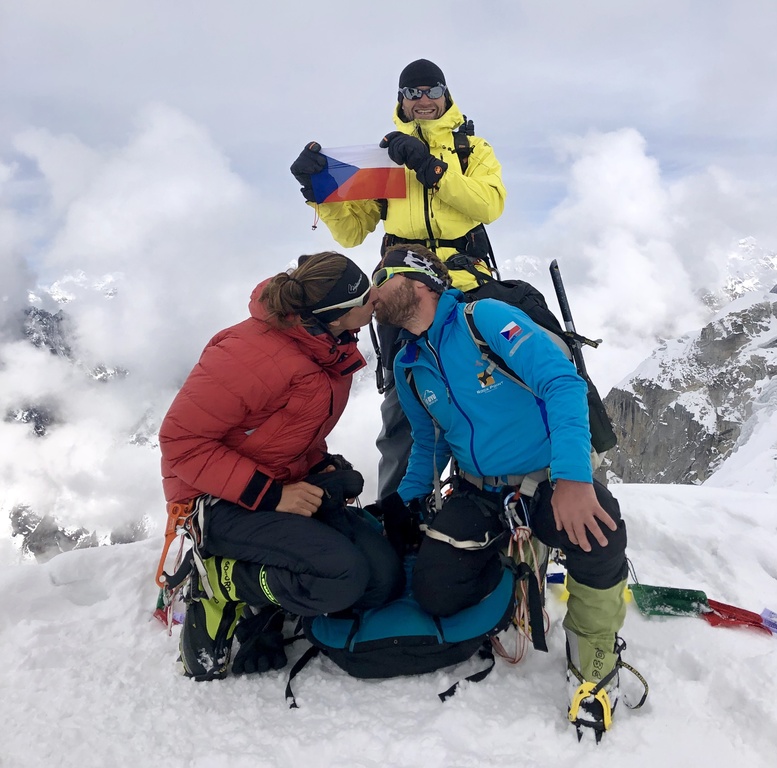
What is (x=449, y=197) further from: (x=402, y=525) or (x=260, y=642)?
(x=260, y=642)

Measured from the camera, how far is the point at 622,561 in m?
3.10

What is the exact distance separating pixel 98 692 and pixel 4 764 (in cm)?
64

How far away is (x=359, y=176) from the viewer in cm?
511

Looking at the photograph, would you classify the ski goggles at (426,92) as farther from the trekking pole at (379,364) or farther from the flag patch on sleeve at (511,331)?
the flag patch on sleeve at (511,331)

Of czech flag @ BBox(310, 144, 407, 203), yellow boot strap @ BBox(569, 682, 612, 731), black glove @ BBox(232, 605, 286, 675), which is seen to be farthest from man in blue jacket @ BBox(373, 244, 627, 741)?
czech flag @ BBox(310, 144, 407, 203)

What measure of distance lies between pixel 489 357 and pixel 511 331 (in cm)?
25

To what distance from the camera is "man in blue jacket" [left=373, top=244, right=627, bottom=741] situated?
298 centimetres

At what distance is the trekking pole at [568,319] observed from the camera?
12.7 ft

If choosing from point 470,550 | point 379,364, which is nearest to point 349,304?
point 379,364

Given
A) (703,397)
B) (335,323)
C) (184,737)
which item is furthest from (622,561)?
(703,397)

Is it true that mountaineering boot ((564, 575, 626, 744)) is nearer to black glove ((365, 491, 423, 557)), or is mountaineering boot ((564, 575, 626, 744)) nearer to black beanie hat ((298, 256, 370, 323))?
black glove ((365, 491, 423, 557))

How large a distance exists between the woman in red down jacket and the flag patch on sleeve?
3.56 ft

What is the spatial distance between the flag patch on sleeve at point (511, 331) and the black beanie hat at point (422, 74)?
9.83 feet

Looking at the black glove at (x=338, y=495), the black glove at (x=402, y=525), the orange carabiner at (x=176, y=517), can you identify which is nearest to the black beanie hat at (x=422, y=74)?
the black glove at (x=338, y=495)
